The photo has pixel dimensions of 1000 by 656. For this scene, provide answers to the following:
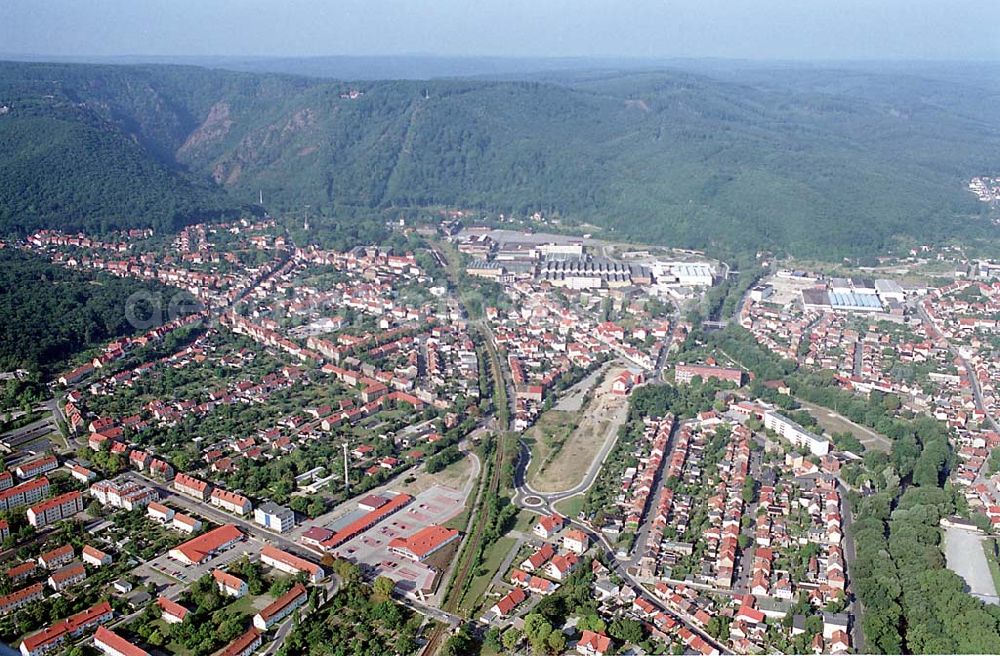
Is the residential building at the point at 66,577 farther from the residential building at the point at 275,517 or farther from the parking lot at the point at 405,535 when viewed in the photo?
the parking lot at the point at 405,535

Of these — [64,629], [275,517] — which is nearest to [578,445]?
[275,517]

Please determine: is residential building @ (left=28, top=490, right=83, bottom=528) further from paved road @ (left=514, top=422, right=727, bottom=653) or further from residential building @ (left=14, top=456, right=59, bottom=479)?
paved road @ (left=514, top=422, right=727, bottom=653)

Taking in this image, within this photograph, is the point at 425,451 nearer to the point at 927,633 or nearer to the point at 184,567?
the point at 184,567

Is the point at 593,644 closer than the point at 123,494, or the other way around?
the point at 593,644

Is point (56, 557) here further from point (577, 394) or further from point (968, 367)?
point (968, 367)

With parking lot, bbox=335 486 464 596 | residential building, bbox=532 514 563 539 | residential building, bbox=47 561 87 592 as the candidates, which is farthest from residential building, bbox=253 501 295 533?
residential building, bbox=532 514 563 539

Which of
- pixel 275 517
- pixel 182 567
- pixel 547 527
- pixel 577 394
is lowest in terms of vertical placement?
pixel 577 394

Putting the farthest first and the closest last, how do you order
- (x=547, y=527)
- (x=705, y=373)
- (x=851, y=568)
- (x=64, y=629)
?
(x=705, y=373) < (x=547, y=527) < (x=851, y=568) < (x=64, y=629)
